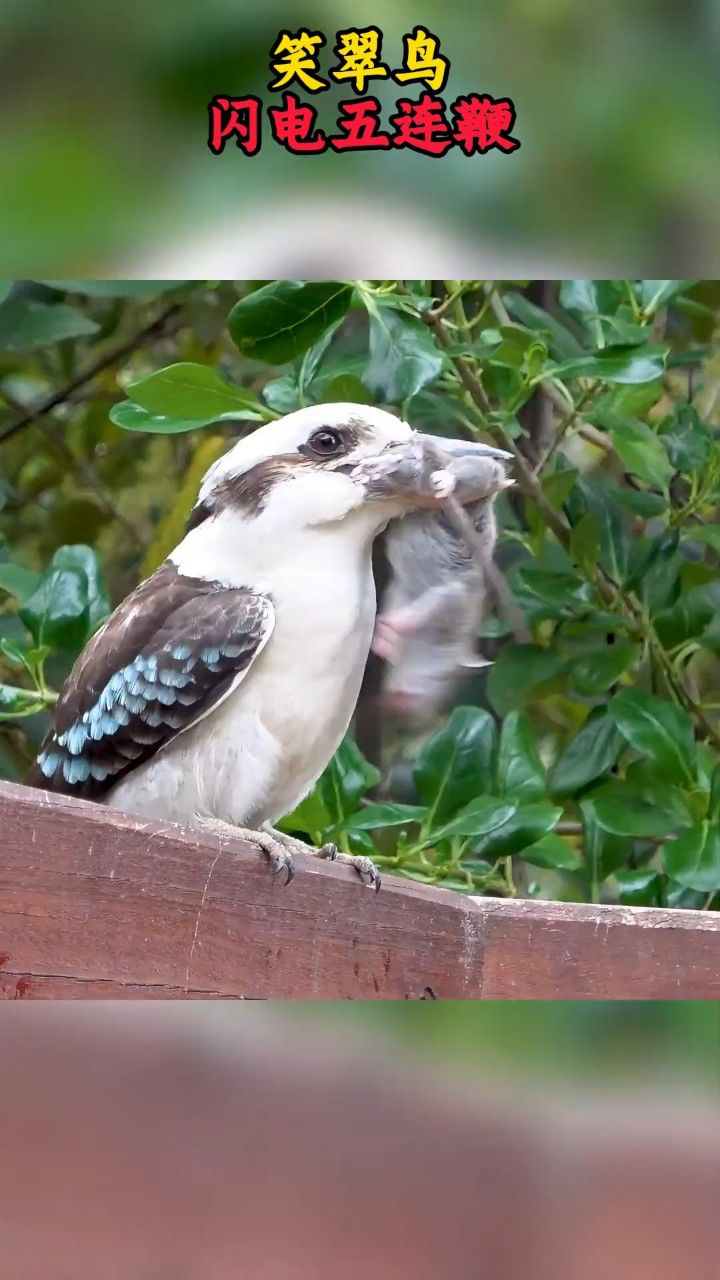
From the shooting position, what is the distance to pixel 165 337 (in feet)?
4.24

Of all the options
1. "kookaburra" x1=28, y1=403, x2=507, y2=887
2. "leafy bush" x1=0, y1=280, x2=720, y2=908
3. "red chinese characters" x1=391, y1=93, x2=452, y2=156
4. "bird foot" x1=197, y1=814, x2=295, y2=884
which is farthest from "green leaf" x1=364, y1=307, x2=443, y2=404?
"bird foot" x1=197, y1=814, x2=295, y2=884

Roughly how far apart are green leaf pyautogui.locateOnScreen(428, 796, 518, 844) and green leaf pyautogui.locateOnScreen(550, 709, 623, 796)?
18cm

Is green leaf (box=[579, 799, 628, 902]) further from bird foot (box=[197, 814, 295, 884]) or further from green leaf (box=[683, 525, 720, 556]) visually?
bird foot (box=[197, 814, 295, 884])

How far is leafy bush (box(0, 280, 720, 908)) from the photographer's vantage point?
35.9 inches

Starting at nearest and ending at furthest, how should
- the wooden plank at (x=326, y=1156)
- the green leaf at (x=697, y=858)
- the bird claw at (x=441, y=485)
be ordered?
the wooden plank at (x=326, y=1156)
the bird claw at (x=441, y=485)
the green leaf at (x=697, y=858)

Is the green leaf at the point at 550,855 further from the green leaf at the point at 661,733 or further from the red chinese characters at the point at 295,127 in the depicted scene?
the red chinese characters at the point at 295,127

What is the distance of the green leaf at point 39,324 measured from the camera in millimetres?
1024

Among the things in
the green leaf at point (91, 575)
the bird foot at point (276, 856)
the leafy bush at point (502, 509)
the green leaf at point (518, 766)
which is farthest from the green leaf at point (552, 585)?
the bird foot at point (276, 856)

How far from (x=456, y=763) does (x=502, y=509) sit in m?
0.26

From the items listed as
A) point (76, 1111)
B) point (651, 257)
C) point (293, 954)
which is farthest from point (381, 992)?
point (651, 257)

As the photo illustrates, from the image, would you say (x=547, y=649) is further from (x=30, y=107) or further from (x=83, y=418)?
(x=30, y=107)

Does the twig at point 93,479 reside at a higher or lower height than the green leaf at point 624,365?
lower

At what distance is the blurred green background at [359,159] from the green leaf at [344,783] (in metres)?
0.39

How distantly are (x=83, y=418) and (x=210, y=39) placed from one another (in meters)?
0.73
